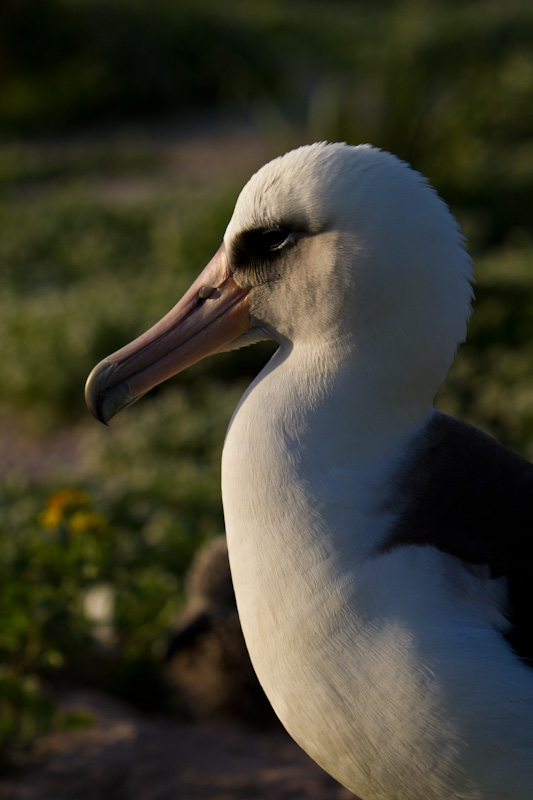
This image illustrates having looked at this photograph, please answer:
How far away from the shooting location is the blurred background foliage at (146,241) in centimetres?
336

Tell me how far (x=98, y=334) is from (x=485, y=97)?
6221 mm

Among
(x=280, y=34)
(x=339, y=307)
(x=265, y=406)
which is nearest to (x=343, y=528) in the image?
(x=265, y=406)

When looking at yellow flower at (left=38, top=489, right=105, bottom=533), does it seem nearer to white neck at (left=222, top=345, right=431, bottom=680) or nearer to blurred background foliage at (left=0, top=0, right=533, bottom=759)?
blurred background foliage at (left=0, top=0, right=533, bottom=759)

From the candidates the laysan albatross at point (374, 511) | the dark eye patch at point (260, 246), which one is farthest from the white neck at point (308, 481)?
the dark eye patch at point (260, 246)

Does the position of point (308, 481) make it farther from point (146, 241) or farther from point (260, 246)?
point (146, 241)

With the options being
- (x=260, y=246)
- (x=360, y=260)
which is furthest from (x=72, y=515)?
(x=360, y=260)

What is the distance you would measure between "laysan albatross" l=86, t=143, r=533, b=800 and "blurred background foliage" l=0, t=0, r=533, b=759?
1.20 metres

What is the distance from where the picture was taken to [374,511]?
1840 millimetres

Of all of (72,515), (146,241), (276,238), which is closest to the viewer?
(276,238)

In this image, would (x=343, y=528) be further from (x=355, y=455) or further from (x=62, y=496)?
(x=62, y=496)

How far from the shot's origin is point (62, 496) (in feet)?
10.3

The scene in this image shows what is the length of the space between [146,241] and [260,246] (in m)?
7.48

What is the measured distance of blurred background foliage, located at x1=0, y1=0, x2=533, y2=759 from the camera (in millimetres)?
3361

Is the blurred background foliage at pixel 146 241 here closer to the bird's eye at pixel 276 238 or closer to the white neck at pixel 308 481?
the white neck at pixel 308 481
